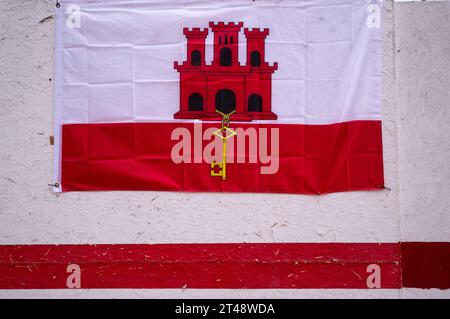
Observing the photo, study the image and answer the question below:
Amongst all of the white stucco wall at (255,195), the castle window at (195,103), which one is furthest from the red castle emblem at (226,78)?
the white stucco wall at (255,195)

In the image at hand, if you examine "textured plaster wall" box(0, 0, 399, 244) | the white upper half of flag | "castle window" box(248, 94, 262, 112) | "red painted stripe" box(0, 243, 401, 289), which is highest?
the white upper half of flag

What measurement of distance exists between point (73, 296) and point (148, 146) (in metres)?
1.16

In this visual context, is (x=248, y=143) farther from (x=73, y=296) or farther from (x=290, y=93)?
(x=73, y=296)

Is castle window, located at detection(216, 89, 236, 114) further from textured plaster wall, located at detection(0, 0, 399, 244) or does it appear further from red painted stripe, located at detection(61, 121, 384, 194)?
textured plaster wall, located at detection(0, 0, 399, 244)

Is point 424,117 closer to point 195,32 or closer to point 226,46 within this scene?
point 226,46

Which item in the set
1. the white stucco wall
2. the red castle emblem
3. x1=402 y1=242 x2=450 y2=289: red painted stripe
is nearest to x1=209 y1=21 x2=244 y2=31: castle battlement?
the red castle emblem

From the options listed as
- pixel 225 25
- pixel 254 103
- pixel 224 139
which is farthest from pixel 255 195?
pixel 225 25

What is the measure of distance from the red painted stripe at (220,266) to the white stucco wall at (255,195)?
69 mm

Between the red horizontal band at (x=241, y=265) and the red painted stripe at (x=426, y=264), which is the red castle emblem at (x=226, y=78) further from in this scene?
the red painted stripe at (x=426, y=264)

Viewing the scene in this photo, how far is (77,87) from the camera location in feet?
9.97

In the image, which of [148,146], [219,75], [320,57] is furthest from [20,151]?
[320,57]

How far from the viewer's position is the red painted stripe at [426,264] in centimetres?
295

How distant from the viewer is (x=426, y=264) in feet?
9.71

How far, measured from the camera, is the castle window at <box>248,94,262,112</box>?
301 centimetres
